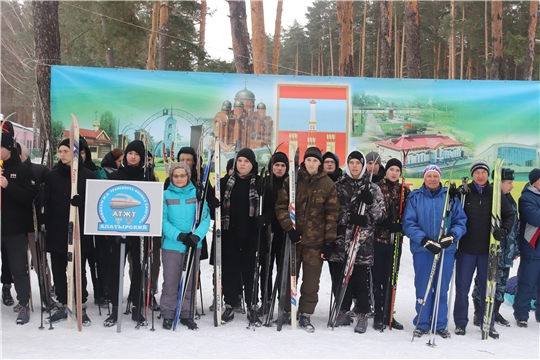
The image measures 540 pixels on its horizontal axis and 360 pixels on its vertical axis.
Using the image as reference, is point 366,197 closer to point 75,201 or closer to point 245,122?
point 75,201

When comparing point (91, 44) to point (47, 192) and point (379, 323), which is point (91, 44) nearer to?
point (47, 192)

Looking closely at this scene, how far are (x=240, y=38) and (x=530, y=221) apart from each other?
6.25 m

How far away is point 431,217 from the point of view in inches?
171

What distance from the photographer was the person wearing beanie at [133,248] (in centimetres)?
427

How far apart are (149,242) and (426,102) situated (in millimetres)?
4752

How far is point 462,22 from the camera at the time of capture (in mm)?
21344

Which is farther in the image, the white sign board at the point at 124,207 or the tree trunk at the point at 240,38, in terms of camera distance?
the tree trunk at the point at 240,38

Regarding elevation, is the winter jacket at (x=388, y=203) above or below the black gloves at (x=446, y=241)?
above

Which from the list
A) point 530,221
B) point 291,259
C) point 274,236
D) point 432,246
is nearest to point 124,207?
point 274,236

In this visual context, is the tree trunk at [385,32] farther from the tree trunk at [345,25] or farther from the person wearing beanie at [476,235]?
the person wearing beanie at [476,235]

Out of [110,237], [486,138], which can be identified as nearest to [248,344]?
[110,237]

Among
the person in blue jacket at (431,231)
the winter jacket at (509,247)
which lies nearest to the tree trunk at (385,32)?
the winter jacket at (509,247)

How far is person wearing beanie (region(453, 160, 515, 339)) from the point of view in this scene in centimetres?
442

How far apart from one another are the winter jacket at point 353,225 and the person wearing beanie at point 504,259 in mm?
1315
